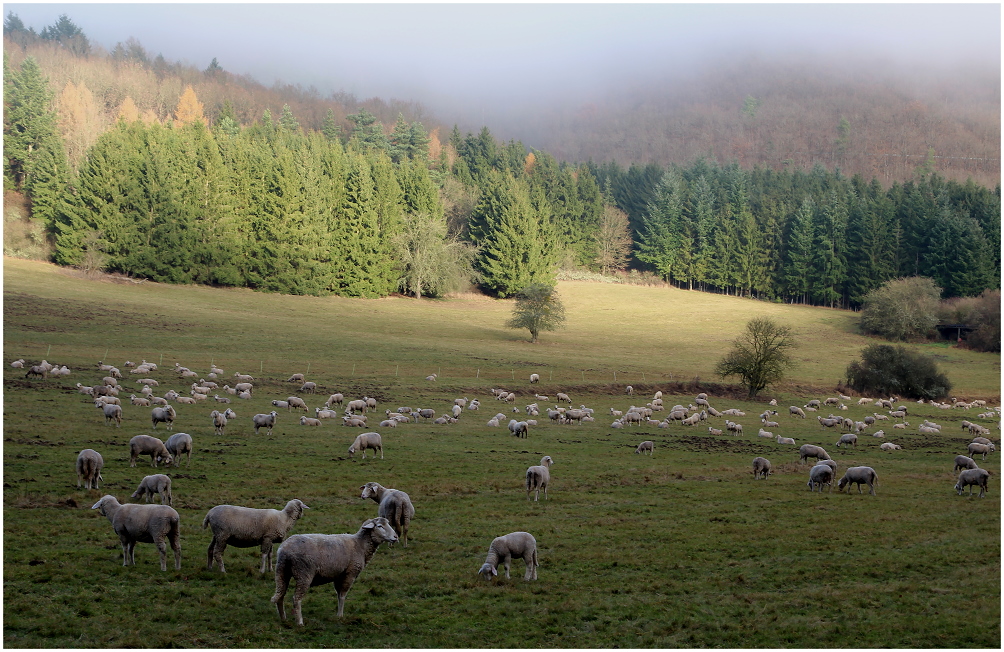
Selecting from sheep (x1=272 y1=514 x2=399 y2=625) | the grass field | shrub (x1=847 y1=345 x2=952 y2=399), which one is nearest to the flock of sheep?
sheep (x1=272 y1=514 x2=399 y2=625)

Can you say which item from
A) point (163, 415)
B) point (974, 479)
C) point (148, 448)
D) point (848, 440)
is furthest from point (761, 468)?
point (163, 415)

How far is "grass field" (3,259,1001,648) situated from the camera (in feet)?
39.6

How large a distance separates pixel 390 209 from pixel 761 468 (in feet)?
284

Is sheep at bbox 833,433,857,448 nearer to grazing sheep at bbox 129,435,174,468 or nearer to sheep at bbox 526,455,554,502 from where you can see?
sheep at bbox 526,455,554,502

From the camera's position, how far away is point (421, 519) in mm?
19031

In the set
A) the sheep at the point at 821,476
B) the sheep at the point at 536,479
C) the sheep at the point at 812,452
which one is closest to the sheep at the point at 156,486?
the sheep at the point at 536,479

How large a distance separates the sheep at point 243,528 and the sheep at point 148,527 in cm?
56

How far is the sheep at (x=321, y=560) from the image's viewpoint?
445 inches

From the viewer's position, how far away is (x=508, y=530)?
717 inches

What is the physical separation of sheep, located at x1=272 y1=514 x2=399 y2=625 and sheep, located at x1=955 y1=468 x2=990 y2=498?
69.9 feet

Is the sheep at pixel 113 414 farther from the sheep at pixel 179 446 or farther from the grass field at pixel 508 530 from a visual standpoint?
the sheep at pixel 179 446

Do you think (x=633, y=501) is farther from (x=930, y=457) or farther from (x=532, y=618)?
(x=930, y=457)

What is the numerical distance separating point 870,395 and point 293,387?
46.1m

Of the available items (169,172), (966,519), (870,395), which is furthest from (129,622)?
(169,172)
